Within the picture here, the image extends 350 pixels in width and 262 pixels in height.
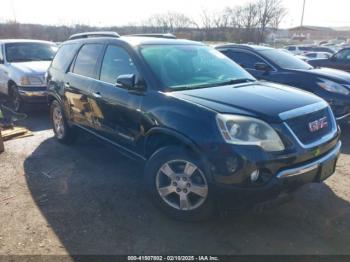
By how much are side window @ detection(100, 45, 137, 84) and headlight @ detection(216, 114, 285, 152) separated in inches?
54.6

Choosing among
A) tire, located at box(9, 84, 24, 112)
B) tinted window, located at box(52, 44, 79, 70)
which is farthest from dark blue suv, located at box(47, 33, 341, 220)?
tire, located at box(9, 84, 24, 112)

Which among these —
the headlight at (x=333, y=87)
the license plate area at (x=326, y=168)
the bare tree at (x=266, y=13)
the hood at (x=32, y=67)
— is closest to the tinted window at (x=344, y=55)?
the headlight at (x=333, y=87)

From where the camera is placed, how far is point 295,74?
6.45 metres

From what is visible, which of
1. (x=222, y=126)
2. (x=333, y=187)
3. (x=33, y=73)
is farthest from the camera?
(x=33, y=73)

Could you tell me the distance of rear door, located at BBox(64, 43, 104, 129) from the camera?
14.6 ft

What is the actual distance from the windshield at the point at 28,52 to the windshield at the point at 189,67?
18.6ft

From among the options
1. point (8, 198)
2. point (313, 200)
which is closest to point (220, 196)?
point (313, 200)

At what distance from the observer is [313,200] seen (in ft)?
12.3

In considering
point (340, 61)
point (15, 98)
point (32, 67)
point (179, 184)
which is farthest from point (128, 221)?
point (340, 61)

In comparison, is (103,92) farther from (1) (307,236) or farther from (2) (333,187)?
(2) (333,187)

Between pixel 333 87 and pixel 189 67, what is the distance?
3470 millimetres

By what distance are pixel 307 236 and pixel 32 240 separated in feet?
8.37

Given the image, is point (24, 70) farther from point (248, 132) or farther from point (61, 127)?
point (248, 132)

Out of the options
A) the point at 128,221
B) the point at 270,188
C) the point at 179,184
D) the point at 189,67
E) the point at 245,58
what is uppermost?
the point at 189,67
